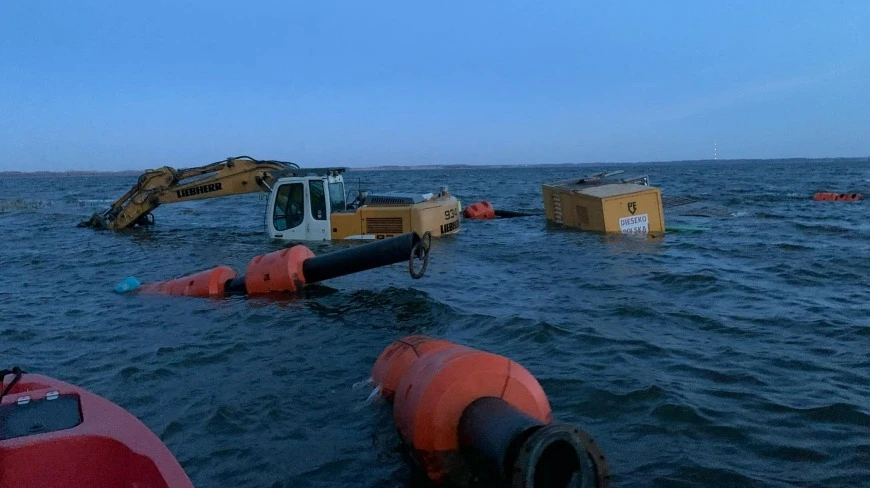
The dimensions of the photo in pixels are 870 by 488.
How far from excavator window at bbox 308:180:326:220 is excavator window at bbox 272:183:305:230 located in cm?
25

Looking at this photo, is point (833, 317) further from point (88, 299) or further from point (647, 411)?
point (88, 299)

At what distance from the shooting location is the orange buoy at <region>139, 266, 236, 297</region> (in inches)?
403

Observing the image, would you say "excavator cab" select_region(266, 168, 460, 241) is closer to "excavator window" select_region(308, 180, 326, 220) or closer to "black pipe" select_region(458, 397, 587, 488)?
"excavator window" select_region(308, 180, 326, 220)

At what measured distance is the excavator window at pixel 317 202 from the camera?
15.6 metres

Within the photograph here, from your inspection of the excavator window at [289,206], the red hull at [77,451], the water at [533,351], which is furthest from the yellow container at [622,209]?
the red hull at [77,451]

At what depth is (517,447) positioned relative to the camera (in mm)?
3119

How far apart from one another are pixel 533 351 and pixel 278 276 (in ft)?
14.7

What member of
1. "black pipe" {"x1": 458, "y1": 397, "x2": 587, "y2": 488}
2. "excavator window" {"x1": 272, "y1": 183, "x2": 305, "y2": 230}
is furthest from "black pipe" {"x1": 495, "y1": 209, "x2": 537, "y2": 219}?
"black pipe" {"x1": 458, "y1": 397, "x2": 587, "y2": 488}

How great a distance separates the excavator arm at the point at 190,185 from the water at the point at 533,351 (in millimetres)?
4134

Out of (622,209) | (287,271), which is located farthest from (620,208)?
(287,271)

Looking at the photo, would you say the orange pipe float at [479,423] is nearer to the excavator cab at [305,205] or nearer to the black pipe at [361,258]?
the black pipe at [361,258]

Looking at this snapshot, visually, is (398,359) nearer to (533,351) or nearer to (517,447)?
(533,351)

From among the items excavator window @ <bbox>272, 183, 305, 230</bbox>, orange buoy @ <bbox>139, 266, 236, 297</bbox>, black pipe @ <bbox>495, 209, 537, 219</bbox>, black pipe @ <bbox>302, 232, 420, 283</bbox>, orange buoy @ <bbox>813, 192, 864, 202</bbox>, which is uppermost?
excavator window @ <bbox>272, 183, 305, 230</bbox>

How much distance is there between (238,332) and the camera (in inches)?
321
